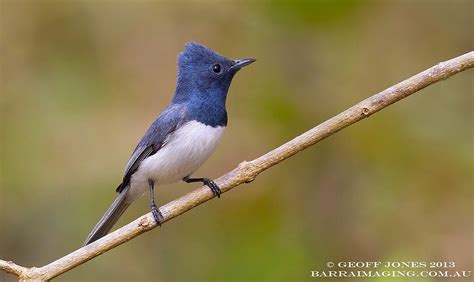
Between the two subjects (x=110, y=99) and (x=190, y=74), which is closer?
(x=190, y=74)

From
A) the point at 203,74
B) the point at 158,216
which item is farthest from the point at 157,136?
the point at 158,216

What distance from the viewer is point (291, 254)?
4422 mm

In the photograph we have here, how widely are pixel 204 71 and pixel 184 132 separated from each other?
0.46 meters

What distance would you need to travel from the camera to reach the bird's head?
471 centimetres

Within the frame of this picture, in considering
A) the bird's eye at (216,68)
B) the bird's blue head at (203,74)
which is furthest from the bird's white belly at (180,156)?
the bird's eye at (216,68)

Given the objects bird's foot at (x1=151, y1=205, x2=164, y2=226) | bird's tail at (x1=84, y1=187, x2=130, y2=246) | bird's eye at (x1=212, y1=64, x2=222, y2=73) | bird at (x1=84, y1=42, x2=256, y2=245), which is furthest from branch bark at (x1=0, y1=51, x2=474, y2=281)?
bird's eye at (x1=212, y1=64, x2=222, y2=73)

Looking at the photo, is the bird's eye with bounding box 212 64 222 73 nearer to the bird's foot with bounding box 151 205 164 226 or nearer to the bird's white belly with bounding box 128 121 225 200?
the bird's white belly with bounding box 128 121 225 200

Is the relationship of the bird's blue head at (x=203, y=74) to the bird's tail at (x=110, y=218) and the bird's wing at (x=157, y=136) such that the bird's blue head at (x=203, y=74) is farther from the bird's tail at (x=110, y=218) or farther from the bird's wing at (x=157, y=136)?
the bird's tail at (x=110, y=218)

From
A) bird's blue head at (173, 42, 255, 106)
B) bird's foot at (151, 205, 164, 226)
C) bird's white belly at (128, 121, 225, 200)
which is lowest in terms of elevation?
bird's foot at (151, 205, 164, 226)

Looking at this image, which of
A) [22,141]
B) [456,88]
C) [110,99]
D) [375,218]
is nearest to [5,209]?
[22,141]

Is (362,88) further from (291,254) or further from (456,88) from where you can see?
(291,254)

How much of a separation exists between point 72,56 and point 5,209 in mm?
1346

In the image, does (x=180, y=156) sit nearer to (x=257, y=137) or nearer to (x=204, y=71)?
(x=204, y=71)

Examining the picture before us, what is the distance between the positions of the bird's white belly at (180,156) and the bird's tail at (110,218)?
80mm
